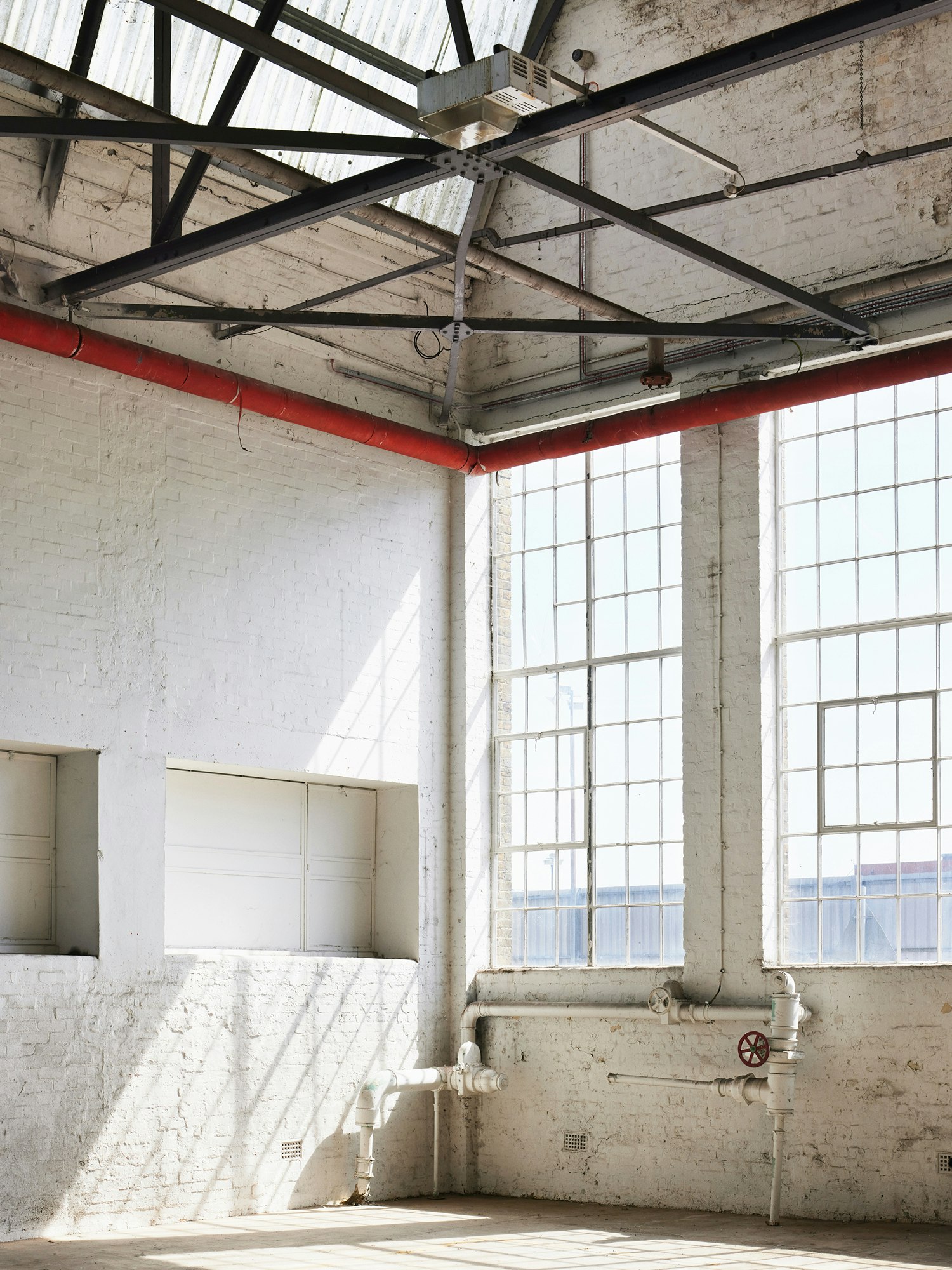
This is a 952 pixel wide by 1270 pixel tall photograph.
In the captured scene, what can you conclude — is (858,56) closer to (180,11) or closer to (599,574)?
(599,574)

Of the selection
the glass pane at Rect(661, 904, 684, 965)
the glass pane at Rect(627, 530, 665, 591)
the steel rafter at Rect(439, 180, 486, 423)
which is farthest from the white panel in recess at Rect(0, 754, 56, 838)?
the glass pane at Rect(627, 530, 665, 591)

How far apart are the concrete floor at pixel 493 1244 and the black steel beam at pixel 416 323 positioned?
5.08m

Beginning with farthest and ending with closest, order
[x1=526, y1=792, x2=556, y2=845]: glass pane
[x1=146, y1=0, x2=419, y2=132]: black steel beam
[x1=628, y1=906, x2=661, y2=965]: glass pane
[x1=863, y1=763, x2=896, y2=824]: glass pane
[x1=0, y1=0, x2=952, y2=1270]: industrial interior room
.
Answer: [x1=526, y1=792, x2=556, y2=845]: glass pane
[x1=628, y1=906, x2=661, y2=965]: glass pane
[x1=863, y1=763, x2=896, y2=824]: glass pane
[x1=0, y1=0, x2=952, y2=1270]: industrial interior room
[x1=146, y1=0, x2=419, y2=132]: black steel beam

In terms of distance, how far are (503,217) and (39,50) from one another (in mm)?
4171

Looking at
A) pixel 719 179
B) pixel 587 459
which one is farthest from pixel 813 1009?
pixel 719 179

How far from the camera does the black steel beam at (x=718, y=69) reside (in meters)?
6.01

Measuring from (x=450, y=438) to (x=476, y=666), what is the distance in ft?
5.95

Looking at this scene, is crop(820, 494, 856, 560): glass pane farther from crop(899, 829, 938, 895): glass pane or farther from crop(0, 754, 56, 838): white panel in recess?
crop(0, 754, 56, 838): white panel in recess

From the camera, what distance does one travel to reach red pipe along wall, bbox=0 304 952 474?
30.3 ft

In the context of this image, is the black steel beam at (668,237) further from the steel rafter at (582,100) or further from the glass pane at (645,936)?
the glass pane at (645,936)

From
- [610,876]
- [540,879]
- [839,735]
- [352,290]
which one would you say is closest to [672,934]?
[610,876]

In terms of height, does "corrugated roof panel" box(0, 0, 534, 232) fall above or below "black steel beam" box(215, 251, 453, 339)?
above

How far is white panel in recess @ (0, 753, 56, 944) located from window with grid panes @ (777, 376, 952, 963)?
481 centimetres

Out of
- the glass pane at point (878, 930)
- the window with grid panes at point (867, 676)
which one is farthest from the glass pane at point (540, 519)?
the glass pane at point (878, 930)
